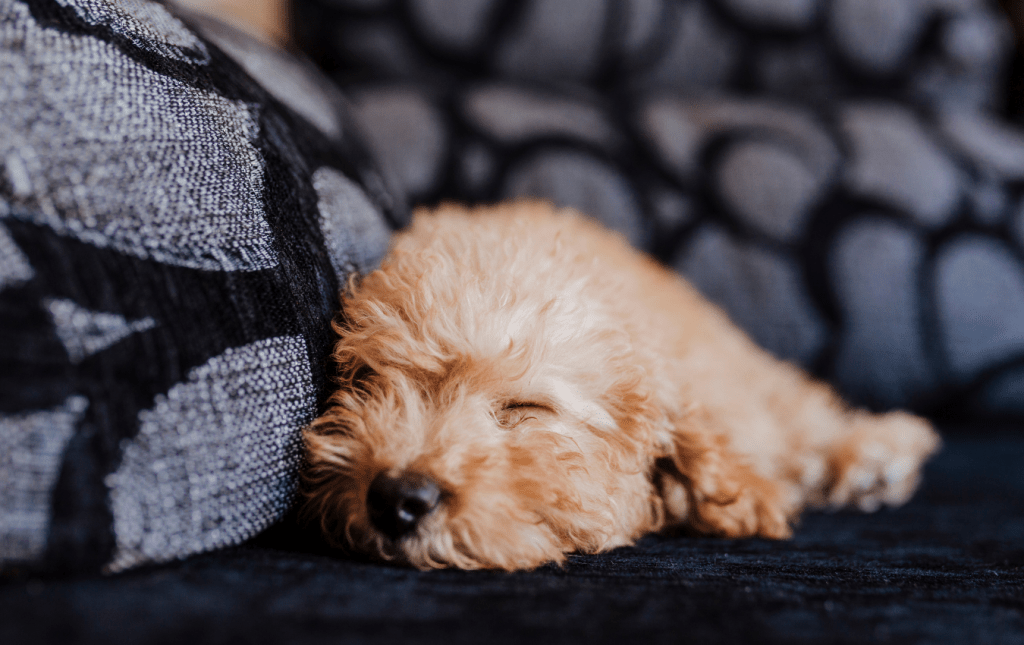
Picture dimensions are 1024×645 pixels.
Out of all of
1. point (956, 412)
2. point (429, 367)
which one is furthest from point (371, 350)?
point (956, 412)

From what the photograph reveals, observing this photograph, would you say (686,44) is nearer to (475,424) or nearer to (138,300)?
(475,424)

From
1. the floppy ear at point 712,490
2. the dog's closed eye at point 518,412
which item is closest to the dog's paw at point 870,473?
the floppy ear at point 712,490

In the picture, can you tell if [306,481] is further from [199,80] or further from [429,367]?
[199,80]

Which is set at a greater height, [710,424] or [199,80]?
[199,80]

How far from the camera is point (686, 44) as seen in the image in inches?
89.6

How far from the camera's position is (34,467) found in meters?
0.60

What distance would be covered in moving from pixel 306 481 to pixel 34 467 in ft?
1.12

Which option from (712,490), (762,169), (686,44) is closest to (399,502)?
(712,490)

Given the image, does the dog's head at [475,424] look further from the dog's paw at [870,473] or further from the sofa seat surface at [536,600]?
the dog's paw at [870,473]

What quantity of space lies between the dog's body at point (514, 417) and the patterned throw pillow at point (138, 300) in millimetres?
98

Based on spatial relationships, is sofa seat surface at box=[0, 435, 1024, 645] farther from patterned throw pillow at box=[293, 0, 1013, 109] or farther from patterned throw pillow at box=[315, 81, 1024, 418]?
patterned throw pillow at box=[293, 0, 1013, 109]

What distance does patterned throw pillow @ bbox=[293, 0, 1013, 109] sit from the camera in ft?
7.08

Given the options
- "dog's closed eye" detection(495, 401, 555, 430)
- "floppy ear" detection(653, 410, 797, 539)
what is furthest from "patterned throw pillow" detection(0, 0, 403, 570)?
"floppy ear" detection(653, 410, 797, 539)

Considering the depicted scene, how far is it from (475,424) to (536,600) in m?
0.33
